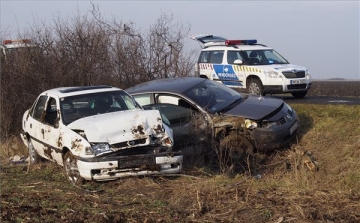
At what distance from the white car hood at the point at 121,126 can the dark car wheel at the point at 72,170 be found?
18.1 inches

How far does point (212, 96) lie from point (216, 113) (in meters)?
0.76

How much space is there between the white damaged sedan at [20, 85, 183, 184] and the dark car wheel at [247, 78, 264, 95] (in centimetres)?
699

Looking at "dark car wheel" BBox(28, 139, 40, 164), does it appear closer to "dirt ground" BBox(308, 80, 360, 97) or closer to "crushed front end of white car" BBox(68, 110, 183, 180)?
"crushed front end of white car" BBox(68, 110, 183, 180)

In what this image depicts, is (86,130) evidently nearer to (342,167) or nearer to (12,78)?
(342,167)

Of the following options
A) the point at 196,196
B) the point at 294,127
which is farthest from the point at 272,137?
the point at 196,196

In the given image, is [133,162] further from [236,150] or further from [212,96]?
[212,96]

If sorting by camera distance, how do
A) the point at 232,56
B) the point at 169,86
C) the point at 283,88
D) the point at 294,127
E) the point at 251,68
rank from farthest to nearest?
the point at 232,56
the point at 251,68
the point at 283,88
the point at 169,86
the point at 294,127

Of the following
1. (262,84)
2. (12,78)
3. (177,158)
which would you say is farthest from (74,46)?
(177,158)

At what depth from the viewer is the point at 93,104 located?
10.2 meters

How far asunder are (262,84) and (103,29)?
18.5 ft

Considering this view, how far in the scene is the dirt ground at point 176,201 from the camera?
6297mm

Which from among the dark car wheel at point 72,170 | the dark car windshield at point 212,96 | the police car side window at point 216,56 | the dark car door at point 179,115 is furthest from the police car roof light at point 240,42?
the dark car wheel at point 72,170

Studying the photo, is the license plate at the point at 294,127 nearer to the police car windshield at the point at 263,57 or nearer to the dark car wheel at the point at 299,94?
the police car windshield at the point at 263,57

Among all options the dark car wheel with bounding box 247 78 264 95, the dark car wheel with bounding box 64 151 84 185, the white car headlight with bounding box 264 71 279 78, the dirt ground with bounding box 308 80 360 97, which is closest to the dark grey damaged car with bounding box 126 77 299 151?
the dark car wheel with bounding box 64 151 84 185
